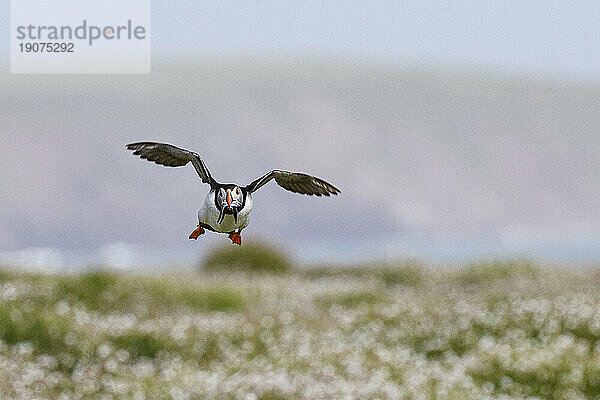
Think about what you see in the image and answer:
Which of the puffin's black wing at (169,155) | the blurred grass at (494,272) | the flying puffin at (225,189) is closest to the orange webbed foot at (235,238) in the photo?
the flying puffin at (225,189)

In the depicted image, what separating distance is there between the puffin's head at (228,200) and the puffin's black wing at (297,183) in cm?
6

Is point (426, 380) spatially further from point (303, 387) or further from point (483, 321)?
point (483, 321)

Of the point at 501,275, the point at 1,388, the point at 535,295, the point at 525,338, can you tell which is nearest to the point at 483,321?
the point at 525,338

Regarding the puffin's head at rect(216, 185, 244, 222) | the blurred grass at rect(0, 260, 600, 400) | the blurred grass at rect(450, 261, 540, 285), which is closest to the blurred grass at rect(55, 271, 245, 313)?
the blurred grass at rect(0, 260, 600, 400)

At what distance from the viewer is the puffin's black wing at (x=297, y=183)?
1483mm

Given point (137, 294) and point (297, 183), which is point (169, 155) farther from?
point (137, 294)

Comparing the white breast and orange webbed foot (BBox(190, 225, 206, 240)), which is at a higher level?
the white breast

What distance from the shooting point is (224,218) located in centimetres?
140

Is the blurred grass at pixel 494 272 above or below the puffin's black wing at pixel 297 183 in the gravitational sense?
below

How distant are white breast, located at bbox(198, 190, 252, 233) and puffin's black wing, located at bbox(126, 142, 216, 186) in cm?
4

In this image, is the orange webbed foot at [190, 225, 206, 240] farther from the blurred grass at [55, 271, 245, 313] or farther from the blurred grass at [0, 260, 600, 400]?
the blurred grass at [55, 271, 245, 313]

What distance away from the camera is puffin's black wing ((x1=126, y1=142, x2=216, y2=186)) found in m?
1.47

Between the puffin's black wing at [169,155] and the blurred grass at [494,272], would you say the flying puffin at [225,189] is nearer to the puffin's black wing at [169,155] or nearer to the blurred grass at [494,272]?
the puffin's black wing at [169,155]

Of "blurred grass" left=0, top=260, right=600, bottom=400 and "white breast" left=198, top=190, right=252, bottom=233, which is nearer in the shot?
"white breast" left=198, top=190, right=252, bottom=233
